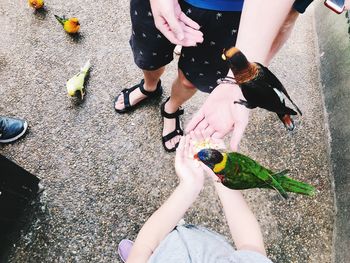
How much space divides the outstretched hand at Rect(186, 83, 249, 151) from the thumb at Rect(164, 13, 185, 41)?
0.30 metres

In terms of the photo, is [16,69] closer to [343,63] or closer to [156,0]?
[156,0]

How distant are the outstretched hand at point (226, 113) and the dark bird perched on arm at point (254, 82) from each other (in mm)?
56

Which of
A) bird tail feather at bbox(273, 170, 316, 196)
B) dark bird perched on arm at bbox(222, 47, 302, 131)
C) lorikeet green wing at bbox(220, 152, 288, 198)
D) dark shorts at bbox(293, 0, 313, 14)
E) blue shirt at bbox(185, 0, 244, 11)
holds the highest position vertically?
dark shorts at bbox(293, 0, 313, 14)

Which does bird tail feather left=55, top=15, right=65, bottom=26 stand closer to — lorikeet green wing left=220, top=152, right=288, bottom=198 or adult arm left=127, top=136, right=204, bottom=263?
adult arm left=127, top=136, right=204, bottom=263

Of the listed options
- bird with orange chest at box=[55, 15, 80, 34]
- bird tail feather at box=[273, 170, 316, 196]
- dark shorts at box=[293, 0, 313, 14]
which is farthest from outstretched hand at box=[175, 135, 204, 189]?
bird with orange chest at box=[55, 15, 80, 34]

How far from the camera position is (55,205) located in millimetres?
2395

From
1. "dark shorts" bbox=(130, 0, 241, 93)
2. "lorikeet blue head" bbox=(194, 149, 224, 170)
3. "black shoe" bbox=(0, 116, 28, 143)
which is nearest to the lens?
"lorikeet blue head" bbox=(194, 149, 224, 170)

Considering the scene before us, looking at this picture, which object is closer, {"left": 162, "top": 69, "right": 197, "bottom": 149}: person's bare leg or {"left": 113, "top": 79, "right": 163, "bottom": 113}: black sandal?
{"left": 162, "top": 69, "right": 197, "bottom": 149}: person's bare leg

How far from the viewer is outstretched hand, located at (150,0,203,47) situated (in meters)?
1.46

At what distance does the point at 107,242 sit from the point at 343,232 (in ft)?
5.37

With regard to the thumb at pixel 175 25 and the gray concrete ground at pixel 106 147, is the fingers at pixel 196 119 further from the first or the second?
the gray concrete ground at pixel 106 147

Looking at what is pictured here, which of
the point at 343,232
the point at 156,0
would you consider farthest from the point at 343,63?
the point at 156,0

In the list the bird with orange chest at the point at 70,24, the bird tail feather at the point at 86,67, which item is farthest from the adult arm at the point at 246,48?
the bird with orange chest at the point at 70,24

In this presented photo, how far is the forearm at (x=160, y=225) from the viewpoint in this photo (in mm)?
1540
